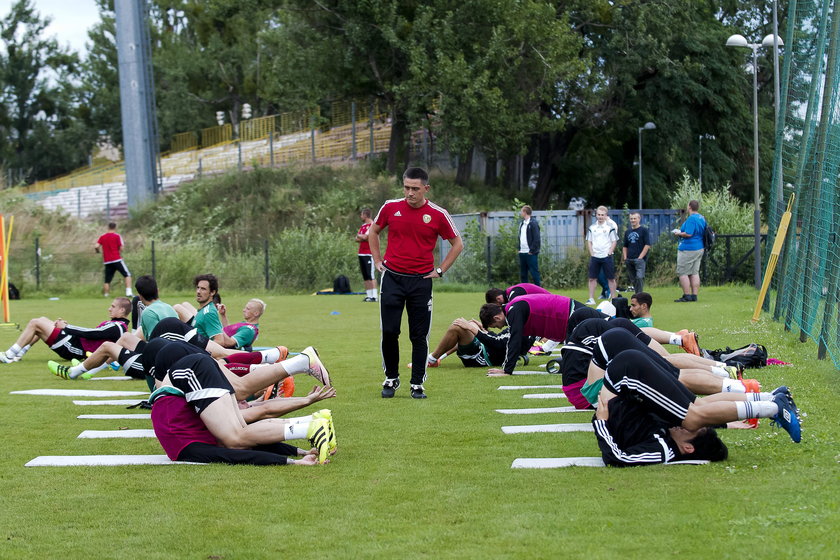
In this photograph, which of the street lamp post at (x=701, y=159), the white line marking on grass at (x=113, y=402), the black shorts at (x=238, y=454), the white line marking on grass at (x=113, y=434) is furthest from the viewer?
the street lamp post at (x=701, y=159)

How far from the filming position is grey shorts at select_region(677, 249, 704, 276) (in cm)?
2148

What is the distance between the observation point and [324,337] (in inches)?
667

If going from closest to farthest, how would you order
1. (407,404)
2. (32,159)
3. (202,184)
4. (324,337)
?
1. (407,404)
2. (324,337)
3. (202,184)
4. (32,159)

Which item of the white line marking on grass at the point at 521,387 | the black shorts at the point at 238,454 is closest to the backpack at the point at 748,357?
the white line marking on grass at the point at 521,387

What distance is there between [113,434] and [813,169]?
9.37m

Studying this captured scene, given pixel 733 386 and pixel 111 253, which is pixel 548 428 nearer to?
pixel 733 386

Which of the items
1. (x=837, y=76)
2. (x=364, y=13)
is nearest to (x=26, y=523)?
(x=837, y=76)

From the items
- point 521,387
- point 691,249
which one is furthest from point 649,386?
point 691,249

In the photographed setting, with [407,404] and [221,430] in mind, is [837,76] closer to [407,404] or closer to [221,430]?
[407,404]

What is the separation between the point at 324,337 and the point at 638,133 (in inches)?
1293

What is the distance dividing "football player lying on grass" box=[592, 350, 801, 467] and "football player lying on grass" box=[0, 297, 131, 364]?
7.63 meters

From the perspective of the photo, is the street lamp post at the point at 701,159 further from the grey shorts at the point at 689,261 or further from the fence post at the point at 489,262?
the grey shorts at the point at 689,261

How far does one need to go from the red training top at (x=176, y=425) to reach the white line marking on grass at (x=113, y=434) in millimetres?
1260

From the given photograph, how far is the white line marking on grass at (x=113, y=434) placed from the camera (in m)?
8.52
